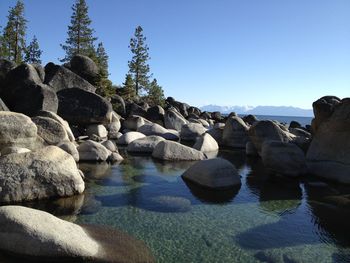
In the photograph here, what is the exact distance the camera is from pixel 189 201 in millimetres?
12648

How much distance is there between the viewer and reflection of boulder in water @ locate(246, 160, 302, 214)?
42.0ft

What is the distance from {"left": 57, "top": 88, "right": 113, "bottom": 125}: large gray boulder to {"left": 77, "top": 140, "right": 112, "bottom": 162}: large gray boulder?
8464mm

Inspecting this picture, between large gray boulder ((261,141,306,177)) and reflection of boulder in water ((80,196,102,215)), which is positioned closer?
reflection of boulder in water ((80,196,102,215))

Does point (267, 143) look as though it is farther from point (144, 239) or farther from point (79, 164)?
point (144, 239)

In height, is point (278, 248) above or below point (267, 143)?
below

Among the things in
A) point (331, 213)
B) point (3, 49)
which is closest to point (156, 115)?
point (3, 49)

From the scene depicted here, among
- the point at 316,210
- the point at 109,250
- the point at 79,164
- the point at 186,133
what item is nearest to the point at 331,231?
the point at 316,210

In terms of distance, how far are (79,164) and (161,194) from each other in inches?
247

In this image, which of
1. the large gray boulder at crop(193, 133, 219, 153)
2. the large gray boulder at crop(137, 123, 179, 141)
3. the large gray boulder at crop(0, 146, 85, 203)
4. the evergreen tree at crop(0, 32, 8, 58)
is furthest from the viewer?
the evergreen tree at crop(0, 32, 8, 58)

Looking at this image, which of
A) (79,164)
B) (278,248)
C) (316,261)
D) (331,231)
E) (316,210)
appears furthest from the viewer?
(79,164)

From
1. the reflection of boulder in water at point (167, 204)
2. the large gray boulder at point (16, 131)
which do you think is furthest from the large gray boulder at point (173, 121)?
the reflection of boulder in water at point (167, 204)

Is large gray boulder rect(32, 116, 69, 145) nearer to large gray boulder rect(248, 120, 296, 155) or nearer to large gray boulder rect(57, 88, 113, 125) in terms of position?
large gray boulder rect(57, 88, 113, 125)

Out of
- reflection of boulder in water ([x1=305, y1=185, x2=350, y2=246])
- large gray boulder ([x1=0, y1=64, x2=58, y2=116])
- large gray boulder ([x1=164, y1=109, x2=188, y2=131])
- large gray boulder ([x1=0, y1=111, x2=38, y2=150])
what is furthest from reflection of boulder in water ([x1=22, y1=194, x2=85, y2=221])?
large gray boulder ([x1=164, y1=109, x2=188, y2=131])

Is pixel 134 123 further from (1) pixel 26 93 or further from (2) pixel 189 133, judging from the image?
(1) pixel 26 93
